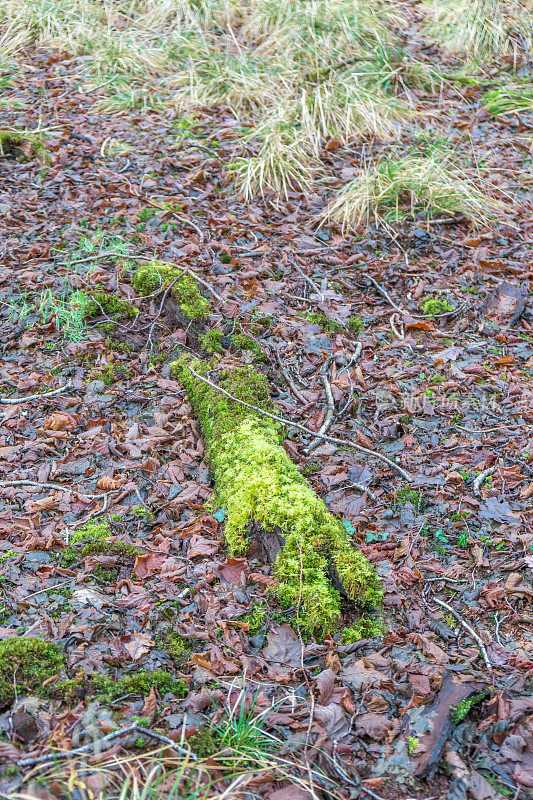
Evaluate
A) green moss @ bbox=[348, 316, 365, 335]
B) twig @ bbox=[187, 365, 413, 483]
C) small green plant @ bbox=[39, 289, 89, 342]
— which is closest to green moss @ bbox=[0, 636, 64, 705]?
twig @ bbox=[187, 365, 413, 483]

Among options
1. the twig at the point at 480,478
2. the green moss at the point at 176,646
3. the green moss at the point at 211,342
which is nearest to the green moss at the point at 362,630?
the green moss at the point at 176,646

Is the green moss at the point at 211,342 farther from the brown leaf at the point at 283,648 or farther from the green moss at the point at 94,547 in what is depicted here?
the brown leaf at the point at 283,648

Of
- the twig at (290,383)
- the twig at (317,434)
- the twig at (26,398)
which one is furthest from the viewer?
the twig at (290,383)

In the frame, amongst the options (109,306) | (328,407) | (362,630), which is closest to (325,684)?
(362,630)

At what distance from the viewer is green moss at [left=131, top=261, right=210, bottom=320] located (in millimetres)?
3826

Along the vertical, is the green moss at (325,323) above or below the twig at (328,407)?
above

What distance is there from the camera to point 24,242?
4.73m

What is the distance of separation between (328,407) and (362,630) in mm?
1482

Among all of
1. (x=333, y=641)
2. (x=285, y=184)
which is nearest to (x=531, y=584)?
(x=333, y=641)

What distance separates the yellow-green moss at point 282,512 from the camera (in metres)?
2.46

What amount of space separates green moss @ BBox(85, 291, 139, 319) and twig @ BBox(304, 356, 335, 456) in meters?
1.34

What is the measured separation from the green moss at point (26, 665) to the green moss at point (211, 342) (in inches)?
77.0

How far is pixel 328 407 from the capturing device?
3.61 m

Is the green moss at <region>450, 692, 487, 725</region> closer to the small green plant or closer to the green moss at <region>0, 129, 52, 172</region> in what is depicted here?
the small green plant
